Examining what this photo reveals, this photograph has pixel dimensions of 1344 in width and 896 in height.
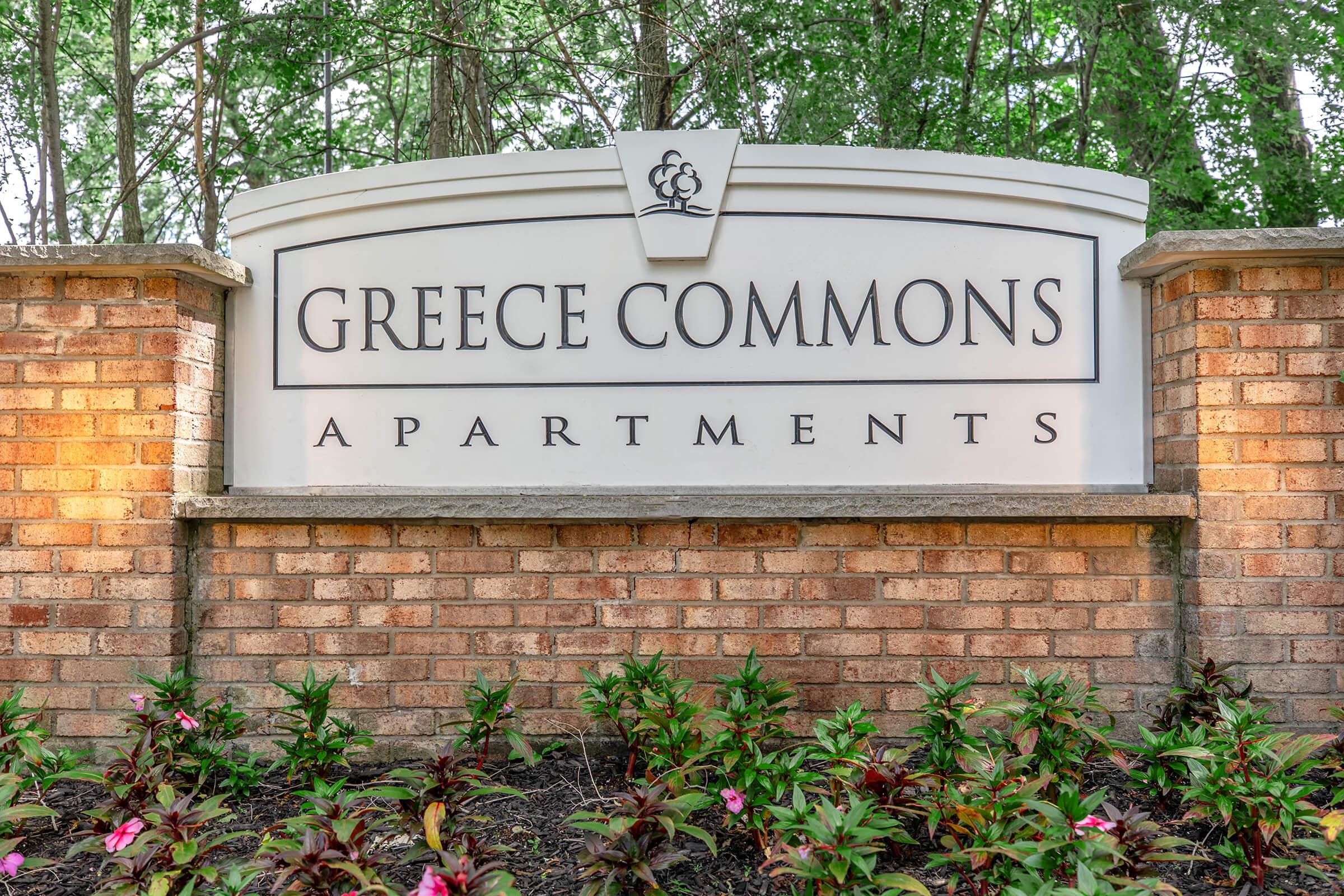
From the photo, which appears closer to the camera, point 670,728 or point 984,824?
point 984,824

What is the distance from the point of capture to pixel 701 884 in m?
2.16

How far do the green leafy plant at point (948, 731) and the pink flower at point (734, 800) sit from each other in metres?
0.52

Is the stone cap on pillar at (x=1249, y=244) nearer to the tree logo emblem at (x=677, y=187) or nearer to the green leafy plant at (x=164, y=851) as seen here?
the tree logo emblem at (x=677, y=187)

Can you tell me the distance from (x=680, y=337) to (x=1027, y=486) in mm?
1233

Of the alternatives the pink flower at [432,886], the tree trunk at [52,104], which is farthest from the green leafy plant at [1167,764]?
the tree trunk at [52,104]

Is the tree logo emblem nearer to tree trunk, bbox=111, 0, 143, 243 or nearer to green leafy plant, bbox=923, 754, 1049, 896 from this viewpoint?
green leafy plant, bbox=923, 754, 1049, 896

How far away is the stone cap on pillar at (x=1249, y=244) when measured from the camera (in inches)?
107

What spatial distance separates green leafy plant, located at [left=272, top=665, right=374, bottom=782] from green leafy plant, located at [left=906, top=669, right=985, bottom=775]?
160 centimetres

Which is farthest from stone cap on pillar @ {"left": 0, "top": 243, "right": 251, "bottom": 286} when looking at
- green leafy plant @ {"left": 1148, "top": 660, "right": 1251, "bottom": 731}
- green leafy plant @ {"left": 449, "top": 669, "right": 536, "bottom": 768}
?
green leafy plant @ {"left": 1148, "top": 660, "right": 1251, "bottom": 731}

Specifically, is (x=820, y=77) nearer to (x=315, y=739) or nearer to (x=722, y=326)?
(x=722, y=326)

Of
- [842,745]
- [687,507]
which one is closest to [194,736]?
[687,507]

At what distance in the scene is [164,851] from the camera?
211cm

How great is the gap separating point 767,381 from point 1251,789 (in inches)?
67.3

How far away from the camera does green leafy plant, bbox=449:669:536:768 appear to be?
8.71 feet
